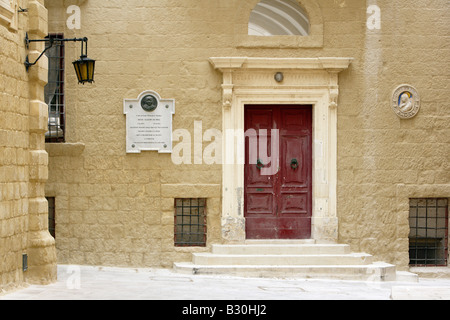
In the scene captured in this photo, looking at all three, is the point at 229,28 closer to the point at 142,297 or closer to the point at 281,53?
the point at 281,53

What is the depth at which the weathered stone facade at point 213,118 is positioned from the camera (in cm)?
1130

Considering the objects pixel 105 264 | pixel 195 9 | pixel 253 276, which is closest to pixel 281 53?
pixel 195 9

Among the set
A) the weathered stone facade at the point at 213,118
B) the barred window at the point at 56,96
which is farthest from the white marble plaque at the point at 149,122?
the barred window at the point at 56,96

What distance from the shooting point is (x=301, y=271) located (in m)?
10.6

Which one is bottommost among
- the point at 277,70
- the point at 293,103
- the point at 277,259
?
the point at 277,259

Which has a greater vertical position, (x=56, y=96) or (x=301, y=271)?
(x=56, y=96)

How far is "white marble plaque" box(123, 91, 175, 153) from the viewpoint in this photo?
11305mm

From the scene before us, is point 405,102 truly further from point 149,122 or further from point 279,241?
point 149,122

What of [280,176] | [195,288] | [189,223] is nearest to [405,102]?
[280,176]

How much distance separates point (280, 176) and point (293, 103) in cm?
119

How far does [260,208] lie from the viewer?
37.9 ft

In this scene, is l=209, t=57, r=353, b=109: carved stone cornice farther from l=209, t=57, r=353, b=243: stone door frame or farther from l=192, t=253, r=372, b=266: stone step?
l=192, t=253, r=372, b=266: stone step

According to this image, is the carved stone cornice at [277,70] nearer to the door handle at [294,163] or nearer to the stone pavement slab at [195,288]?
the door handle at [294,163]

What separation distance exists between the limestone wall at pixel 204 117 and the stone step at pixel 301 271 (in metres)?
0.77
